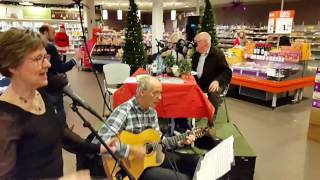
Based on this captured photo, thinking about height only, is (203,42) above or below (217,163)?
above

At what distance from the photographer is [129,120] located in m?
2.17

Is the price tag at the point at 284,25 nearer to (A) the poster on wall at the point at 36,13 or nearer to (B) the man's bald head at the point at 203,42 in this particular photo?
(B) the man's bald head at the point at 203,42

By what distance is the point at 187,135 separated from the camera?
2283 mm

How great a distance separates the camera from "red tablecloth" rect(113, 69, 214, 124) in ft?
11.7

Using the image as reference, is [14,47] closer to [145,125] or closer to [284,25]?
[145,125]

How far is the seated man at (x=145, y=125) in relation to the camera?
205 centimetres

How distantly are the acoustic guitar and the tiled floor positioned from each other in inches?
42.0

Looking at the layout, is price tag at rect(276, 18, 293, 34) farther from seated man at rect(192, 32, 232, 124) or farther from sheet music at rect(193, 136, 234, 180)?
sheet music at rect(193, 136, 234, 180)

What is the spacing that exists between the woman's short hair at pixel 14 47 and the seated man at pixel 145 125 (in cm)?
101

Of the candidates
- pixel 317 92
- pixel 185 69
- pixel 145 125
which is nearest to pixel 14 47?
pixel 145 125

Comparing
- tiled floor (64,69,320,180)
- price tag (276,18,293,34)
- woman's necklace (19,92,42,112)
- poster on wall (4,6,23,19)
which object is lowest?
tiled floor (64,69,320,180)

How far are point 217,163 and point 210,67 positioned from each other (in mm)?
2951

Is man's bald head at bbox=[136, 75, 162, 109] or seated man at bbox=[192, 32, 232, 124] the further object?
Answer: seated man at bbox=[192, 32, 232, 124]

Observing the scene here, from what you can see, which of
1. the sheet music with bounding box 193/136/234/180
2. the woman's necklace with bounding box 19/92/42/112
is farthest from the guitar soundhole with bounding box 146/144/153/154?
the woman's necklace with bounding box 19/92/42/112
